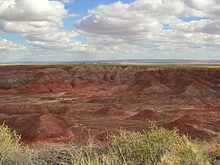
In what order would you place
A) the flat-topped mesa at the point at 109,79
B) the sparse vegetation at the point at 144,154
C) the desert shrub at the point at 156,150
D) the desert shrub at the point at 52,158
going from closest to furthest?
the sparse vegetation at the point at 144,154, the desert shrub at the point at 156,150, the desert shrub at the point at 52,158, the flat-topped mesa at the point at 109,79

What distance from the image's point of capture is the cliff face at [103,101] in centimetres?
3775

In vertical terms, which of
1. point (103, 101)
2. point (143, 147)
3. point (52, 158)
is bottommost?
point (103, 101)

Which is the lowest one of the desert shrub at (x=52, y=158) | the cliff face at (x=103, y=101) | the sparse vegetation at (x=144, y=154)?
the cliff face at (x=103, y=101)

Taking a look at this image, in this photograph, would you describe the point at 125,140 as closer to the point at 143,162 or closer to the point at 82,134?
the point at 143,162

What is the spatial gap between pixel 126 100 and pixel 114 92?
1352 cm

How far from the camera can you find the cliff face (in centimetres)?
3775

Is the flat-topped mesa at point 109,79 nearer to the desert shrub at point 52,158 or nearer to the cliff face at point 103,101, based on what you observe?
the cliff face at point 103,101

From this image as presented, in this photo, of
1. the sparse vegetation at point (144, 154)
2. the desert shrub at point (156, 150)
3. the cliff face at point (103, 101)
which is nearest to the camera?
the sparse vegetation at point (144, 154)

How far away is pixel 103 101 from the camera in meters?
65.0

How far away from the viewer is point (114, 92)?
79.1 metres

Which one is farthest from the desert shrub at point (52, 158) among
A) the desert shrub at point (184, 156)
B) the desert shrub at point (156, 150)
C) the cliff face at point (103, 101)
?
the cliff face at point (103, 101)

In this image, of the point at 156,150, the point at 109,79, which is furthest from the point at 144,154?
the point at 109,79

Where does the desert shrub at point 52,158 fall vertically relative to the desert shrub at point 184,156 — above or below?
below

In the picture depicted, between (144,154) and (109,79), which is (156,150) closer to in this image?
(144,154)
